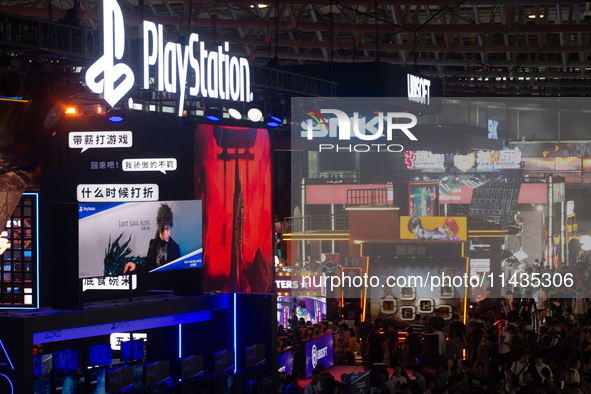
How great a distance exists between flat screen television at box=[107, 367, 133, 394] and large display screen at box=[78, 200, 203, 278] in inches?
46.1

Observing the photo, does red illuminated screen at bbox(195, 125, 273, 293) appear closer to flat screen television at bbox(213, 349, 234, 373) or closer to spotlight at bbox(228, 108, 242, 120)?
spotlight at bbox(228, 108, 242, 120)

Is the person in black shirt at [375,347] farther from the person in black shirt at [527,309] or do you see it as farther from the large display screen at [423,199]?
the large display screen at [423,199]

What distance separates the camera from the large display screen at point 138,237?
751 cm

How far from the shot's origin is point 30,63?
30.0 ft

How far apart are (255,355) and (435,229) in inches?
306

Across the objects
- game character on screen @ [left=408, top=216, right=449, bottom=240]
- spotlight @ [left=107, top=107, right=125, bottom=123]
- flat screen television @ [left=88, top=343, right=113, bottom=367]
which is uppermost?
spotlight @ [left=107, top=107, right=125, bottom=123]

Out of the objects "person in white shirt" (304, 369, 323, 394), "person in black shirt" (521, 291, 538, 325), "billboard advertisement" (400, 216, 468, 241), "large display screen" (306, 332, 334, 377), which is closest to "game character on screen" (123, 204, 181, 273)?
"person in white shirt" (304, 369, 323, 394)

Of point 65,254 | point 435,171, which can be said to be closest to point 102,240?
point 65,254

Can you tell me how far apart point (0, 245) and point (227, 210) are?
320cm

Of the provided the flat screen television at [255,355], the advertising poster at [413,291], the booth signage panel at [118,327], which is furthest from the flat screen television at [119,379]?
the advertising poster at [413,291]

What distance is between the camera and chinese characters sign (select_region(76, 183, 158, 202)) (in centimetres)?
909

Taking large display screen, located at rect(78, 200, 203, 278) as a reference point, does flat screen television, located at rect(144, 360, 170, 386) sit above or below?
below

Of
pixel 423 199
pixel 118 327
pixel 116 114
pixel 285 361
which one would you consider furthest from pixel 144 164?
pixel 423 199

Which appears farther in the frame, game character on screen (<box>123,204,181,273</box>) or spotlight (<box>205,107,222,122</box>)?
spotlight (<box>205,107,222,122</box>)
